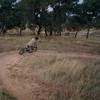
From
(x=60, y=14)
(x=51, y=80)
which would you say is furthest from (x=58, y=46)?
(x=60, y=14)

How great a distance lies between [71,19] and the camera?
191 ft

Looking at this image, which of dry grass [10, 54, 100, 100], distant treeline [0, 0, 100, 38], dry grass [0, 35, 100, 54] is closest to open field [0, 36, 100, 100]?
dry grass [10, 54, 100, 100]

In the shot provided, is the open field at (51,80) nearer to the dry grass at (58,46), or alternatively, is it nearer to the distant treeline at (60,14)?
the dry grass at (58,46)

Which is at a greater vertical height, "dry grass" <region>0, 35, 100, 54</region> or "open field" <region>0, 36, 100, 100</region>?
"open field" <region>0, 36, 100, 100</region>

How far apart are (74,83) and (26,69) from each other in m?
4.21

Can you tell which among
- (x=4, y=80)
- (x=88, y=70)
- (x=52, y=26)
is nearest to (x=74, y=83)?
(x=88, y=70)

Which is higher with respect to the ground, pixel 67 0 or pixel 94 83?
pixel 67 0

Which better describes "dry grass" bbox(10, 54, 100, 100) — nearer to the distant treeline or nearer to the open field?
the open field

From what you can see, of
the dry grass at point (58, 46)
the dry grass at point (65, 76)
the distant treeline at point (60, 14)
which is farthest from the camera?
the distant treeline at point (60, 14)

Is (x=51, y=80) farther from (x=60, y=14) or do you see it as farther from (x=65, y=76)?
(x=60, y=14)

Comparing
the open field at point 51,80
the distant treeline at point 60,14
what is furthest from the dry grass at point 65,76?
the distant treeline at point 60,14

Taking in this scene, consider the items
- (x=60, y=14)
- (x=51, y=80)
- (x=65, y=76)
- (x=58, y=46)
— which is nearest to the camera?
(x=51, y=80)

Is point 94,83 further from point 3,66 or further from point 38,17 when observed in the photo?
point 38,17

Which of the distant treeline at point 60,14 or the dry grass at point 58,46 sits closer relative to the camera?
the dry grass at point 58,46
